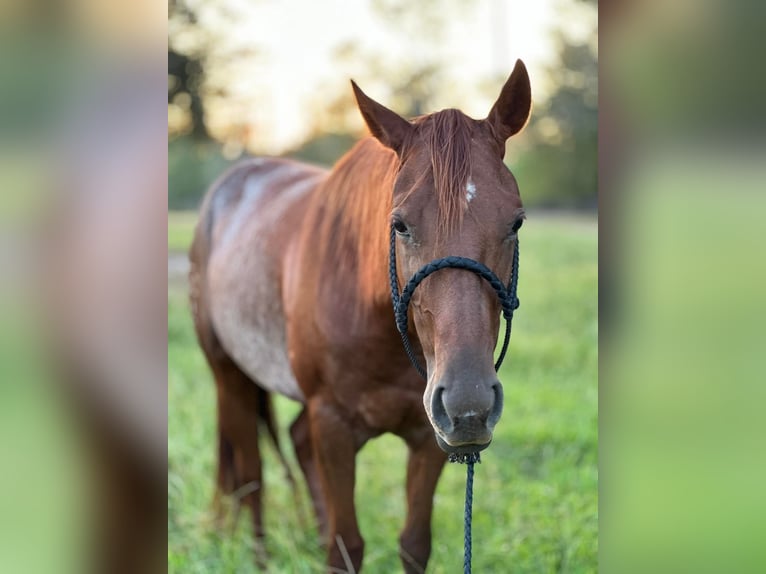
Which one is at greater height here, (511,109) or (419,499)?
(511,109)

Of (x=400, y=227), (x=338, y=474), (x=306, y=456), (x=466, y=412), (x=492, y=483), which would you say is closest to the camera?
(x=466, y=412)

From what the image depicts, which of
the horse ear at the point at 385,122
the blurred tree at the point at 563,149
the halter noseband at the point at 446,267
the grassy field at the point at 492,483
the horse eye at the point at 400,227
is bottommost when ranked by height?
the grassy field at the point at 492,483

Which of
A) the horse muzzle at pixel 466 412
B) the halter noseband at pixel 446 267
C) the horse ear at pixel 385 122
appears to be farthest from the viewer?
the horse ear at pixel 385 122

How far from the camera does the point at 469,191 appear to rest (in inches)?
68.5

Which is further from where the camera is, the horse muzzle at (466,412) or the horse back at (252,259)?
the horse back at (252,259)

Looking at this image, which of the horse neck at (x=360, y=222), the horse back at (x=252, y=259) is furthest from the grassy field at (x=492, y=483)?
the horse neck at (x=360, y=222)

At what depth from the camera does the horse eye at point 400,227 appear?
182 cm

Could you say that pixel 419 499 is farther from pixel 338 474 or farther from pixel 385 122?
pixel 385 122

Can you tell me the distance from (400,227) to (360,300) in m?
0.57

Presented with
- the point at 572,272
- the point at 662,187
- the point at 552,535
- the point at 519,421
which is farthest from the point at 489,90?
the point at 662,187

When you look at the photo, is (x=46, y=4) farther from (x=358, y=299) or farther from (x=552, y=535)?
(x=552, y=535)

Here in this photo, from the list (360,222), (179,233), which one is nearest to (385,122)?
(360,222)

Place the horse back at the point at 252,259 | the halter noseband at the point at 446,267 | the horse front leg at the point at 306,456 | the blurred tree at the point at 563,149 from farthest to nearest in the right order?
the blurred tree at the point at 563,149 → the horse front leg at the point at 306,456 → the horse back at the point at 252,259 → the halter noseband at the point at 446,267

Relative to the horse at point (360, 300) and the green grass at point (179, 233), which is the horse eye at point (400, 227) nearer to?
the horse at point (360, 300)
